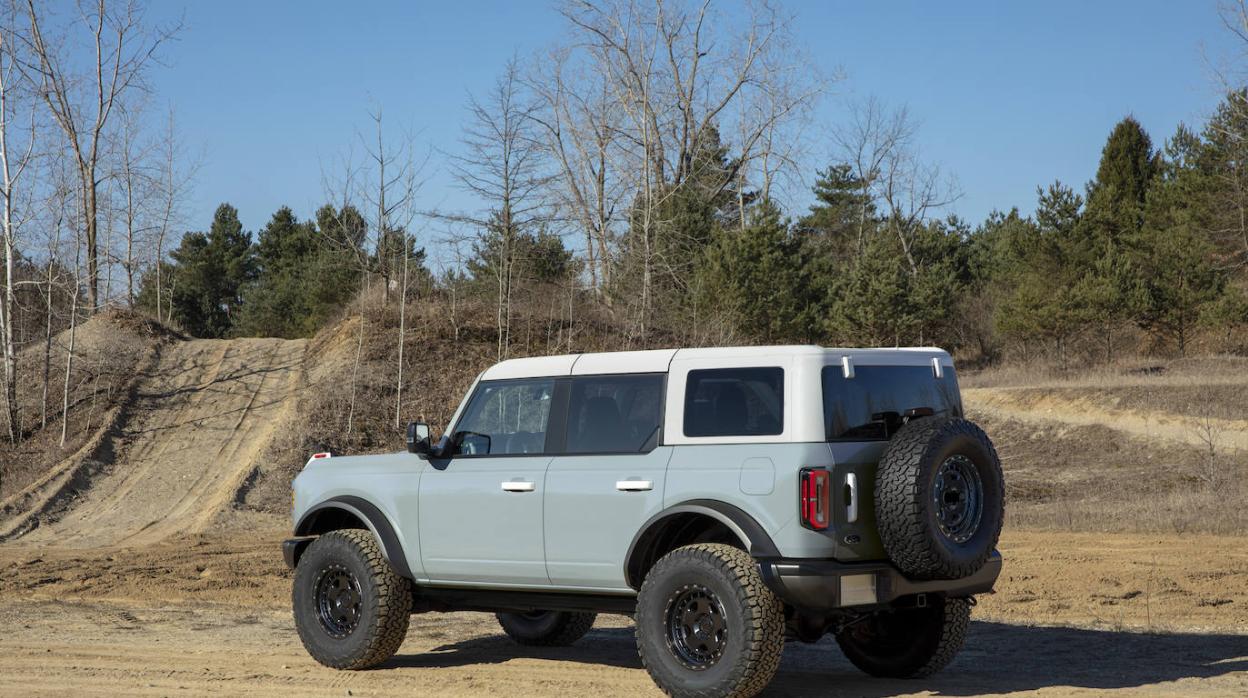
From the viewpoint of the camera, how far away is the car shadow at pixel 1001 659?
26.6 feet

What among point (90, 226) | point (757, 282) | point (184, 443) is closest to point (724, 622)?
point (184, 443)

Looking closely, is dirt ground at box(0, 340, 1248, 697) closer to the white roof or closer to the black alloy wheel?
the black alloy wheel

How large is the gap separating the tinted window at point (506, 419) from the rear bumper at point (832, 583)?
210 cm

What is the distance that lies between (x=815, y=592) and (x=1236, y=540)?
38.6ft

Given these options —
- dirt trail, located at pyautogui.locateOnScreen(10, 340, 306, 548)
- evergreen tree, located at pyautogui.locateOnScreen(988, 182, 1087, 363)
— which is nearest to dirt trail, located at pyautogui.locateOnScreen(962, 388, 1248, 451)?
evergreen tree, located at pyautogui.locateOnScreen(988, 182, 1087, 363)

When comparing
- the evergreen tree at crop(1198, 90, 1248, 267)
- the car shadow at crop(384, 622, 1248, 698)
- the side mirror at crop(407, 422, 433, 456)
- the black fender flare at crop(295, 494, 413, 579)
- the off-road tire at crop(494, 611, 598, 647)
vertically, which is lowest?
the car shadow at crop(384, 622, 1248, 698)

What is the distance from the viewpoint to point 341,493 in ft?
30.3

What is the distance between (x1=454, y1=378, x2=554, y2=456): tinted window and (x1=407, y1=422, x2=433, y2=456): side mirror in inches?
8.8

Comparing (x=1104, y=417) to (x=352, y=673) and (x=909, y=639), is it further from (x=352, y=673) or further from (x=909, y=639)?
(x=352, y=673)

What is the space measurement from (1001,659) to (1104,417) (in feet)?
92.8

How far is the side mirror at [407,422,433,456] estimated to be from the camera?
28.0 ft

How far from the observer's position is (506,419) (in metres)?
8.65

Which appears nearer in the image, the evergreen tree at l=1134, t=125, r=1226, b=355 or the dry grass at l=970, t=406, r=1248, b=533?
the dry grass at l=970, t=406, r=1248, b=533

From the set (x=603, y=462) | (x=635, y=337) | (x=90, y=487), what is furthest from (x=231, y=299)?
(x=603, y=462)
